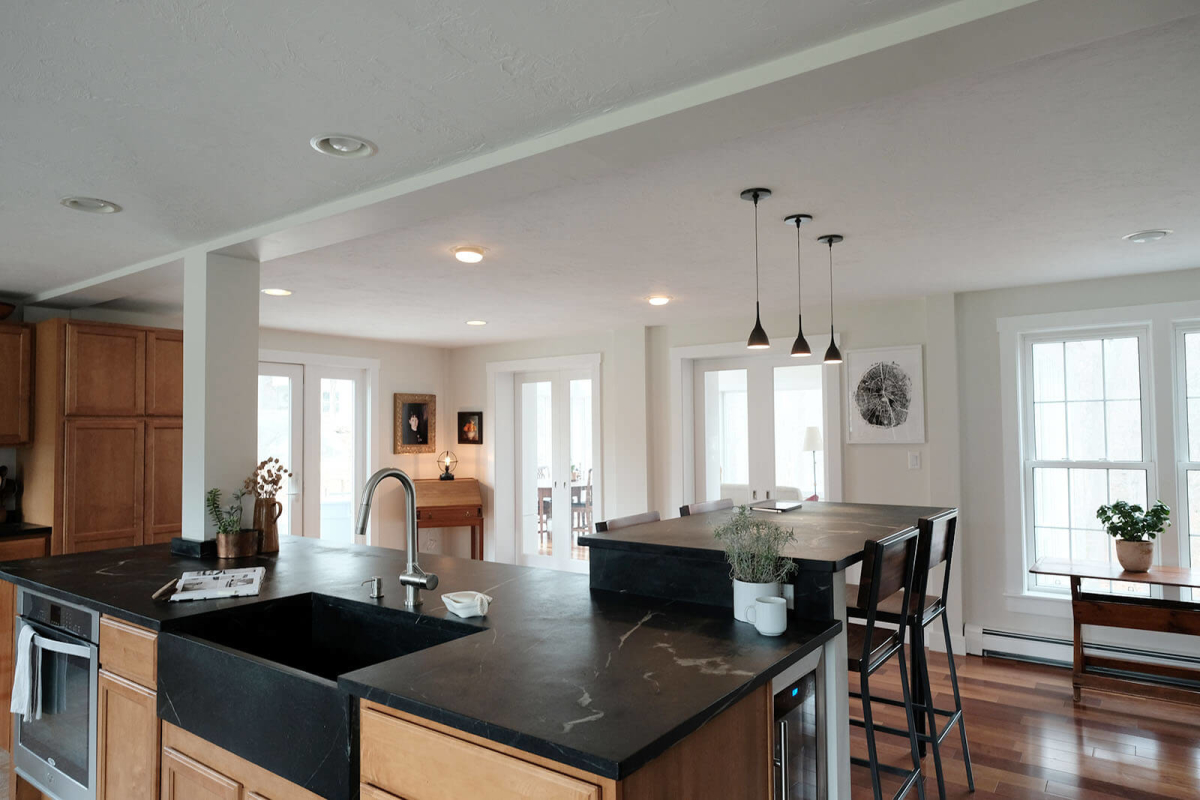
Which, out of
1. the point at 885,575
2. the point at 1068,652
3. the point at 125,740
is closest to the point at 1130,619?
the point at 1068,652

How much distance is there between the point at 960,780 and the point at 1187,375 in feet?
9.52

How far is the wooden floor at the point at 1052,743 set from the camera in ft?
9.59

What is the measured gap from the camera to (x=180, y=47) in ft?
5.30

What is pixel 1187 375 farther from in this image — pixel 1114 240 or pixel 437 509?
pixel 437 509

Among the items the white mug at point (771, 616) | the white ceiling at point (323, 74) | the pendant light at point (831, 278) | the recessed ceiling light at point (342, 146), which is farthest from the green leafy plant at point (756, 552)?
the pendant light at point (831, 278)

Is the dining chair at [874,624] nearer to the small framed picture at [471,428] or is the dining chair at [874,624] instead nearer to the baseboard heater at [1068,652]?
the baseboard heater at [1068,652]

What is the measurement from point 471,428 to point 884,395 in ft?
13.4

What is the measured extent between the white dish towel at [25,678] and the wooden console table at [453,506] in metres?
4.09

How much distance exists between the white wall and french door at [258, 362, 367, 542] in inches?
200

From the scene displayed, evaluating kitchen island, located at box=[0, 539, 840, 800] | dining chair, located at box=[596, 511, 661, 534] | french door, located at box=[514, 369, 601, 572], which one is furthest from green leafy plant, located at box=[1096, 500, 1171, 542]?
french door, located at box=[514, 369, 601, 572]

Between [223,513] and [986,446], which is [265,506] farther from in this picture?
[986,446]

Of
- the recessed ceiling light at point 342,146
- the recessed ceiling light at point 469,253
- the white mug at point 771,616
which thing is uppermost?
the recessed ceiling light at point 469,253

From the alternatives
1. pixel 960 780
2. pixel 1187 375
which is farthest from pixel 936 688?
pixel 1187 375

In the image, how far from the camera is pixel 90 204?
2.70 meters
